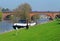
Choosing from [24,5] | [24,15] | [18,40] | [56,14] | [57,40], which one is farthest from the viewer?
[56,14]

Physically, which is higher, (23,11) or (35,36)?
(35,36)

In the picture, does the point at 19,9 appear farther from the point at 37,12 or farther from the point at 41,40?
the point at 41,40

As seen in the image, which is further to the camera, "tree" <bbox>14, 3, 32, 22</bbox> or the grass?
"tree" <bbox>14, 3, 32, 22</bbox>

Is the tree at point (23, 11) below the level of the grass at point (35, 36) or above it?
below

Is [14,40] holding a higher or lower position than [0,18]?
higher

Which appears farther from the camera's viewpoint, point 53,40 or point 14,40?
point 14,40

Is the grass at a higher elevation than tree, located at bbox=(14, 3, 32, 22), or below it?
higher

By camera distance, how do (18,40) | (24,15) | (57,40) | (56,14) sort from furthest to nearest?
(56,14), (24,15), (18,40), (57,40)

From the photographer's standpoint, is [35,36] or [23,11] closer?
[35,36]

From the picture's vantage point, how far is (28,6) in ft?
294

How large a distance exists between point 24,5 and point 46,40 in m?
76.3

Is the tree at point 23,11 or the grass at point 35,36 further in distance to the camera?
the tree at point 23,11

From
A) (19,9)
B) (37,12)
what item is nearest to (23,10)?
(19,9)

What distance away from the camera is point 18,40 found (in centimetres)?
1352
